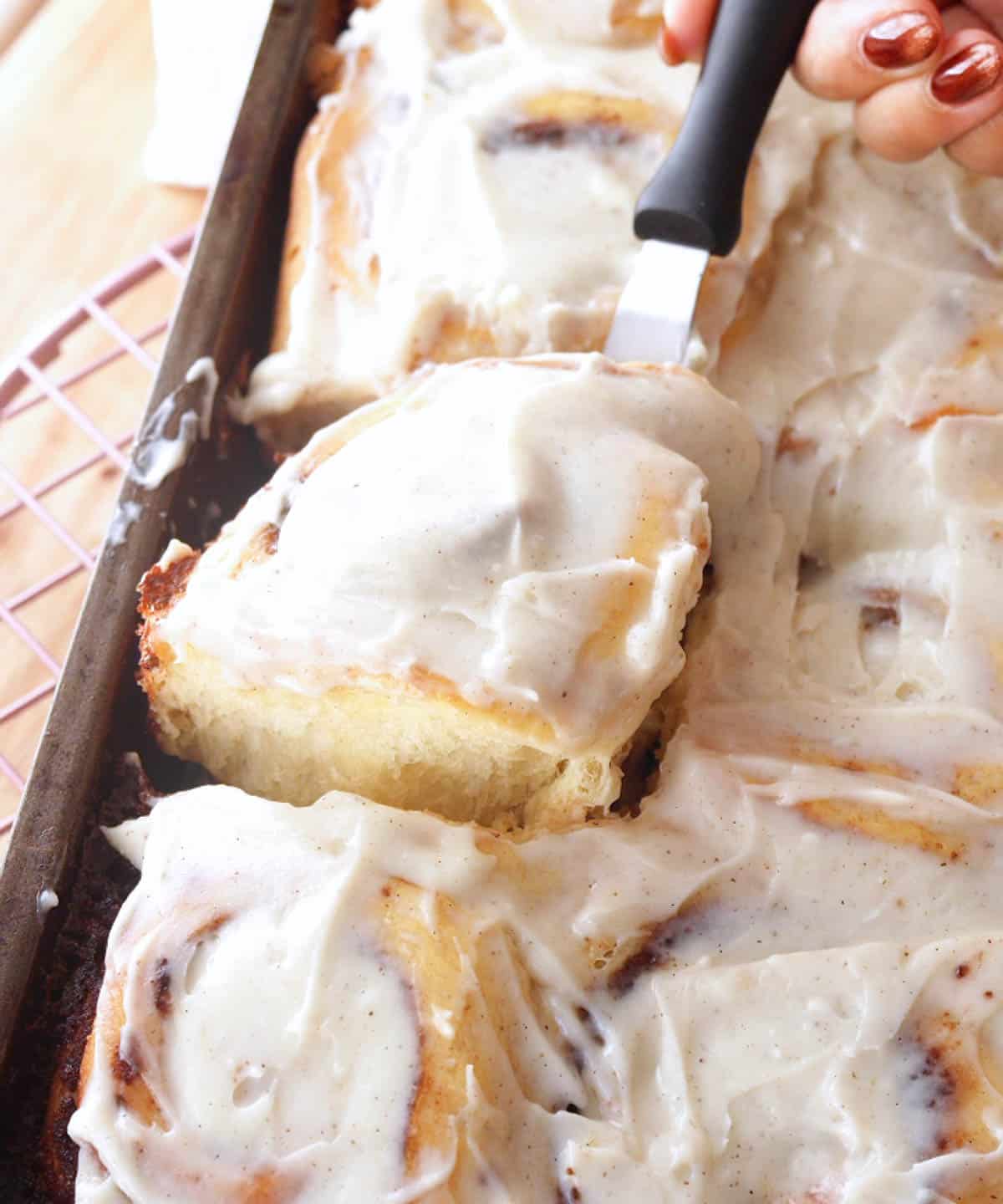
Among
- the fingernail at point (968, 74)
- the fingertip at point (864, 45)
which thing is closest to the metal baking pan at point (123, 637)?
the fingertip at point (864, 45)

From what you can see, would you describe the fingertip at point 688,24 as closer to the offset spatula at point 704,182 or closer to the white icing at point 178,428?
the offset spatula at point 704,182

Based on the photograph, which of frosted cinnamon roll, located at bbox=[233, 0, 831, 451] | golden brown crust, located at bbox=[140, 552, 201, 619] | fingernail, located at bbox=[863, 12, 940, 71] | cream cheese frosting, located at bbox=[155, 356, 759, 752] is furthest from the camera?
frosted cinnamon roll, located at bbox=[233, 0, 831, 451]

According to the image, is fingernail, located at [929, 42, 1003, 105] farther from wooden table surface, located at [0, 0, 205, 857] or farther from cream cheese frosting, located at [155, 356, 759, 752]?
wooden table surface, located at [0, 0, 205, 857]

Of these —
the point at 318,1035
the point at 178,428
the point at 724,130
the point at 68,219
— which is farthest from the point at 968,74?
the point at 68,219

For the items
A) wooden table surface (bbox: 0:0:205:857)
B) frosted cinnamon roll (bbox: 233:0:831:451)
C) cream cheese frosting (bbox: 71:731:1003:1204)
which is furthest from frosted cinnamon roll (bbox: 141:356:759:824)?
wooden table surface (bbox: 0:0:205:857)

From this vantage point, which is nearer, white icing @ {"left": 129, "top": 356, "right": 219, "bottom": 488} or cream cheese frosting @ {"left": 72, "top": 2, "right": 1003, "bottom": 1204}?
cream cheese frosting @ {"left": 72, "top": 2, "right": 1003, "bottom": 1204}

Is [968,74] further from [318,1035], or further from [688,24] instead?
[318,1035]
